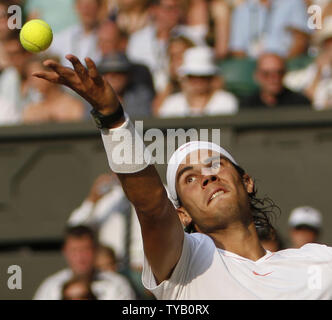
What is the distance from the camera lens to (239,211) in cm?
390

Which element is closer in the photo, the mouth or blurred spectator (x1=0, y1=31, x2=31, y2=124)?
the mouth

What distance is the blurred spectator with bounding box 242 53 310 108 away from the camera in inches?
302

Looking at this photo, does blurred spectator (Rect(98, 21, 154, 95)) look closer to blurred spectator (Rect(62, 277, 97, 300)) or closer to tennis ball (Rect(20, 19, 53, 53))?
blurred spectator (Rect(62, 277, 97, 300))

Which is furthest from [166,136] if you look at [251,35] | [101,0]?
[101,0]

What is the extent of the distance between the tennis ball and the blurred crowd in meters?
4.02

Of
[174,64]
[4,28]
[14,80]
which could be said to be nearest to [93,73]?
[174,64]

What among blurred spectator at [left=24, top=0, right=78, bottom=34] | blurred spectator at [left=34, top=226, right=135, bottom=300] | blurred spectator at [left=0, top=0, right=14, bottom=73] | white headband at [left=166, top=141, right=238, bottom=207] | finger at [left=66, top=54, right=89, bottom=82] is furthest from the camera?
blurred spectator at [left=0, top=0, right=14, bottom=73]

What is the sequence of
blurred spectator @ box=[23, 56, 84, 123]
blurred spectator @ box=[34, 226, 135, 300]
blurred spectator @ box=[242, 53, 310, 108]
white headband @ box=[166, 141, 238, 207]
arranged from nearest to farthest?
white headband @ box=[166, 141, 238, 207] < blurred spectator @ box=[34, 226, 135, 300] < blurred spectator @ box=[242, 53, 310, 108] < blurred spectator @ box=[23, 56, 84, 123]

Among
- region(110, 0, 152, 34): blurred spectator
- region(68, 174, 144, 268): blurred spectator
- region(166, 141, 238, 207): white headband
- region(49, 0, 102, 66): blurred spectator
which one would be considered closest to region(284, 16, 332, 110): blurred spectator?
region(110, 0, 152, 34): blurred spectator

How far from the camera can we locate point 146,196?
11.1ft

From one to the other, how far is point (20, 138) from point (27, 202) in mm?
615

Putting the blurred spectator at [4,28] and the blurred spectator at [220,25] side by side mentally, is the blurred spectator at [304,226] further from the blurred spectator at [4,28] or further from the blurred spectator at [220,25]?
the blurred spectator at [4,28]

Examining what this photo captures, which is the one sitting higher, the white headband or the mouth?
the white headband
